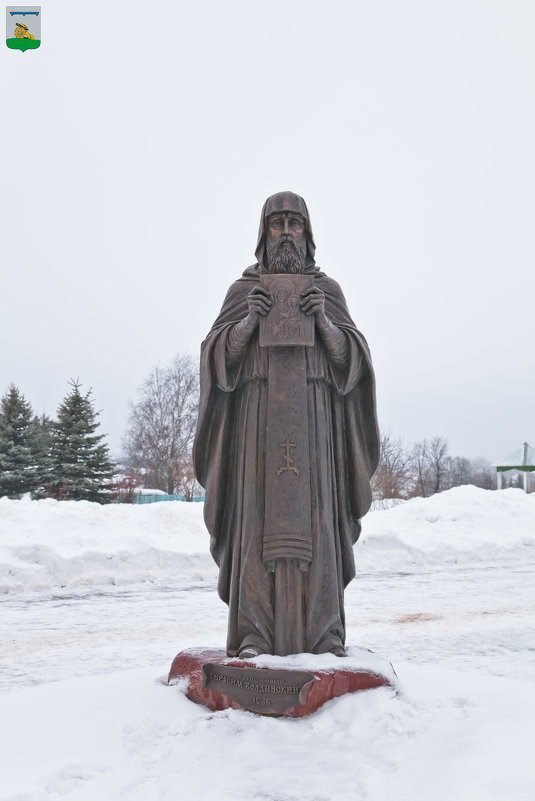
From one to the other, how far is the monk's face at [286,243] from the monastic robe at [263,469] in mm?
218

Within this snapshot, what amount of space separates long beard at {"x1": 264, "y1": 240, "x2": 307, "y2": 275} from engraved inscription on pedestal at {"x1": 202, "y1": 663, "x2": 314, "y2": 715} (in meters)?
2.34

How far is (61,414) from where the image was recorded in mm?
29156

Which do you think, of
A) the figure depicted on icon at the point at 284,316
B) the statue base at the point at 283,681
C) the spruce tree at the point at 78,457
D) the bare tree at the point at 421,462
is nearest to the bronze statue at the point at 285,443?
the figure depicted on icon at the point at 284,316

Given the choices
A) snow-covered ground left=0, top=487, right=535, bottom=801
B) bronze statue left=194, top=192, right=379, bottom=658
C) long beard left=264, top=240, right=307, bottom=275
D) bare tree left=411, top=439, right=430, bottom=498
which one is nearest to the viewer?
snow-covered ground left=0, top=487, right=535, bottom=801

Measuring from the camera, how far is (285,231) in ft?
13.8

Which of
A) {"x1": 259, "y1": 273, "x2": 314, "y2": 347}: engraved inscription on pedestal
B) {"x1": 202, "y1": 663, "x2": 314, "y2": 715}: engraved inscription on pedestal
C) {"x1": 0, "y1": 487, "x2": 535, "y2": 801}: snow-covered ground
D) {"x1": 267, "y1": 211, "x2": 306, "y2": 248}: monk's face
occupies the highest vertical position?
{"x1": 267, "y1": 211, "x2": 306, "y2": 248}: monk's face

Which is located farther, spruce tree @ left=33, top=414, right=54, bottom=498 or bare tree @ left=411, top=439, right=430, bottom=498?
bare tree @ left=411, top=439, right=430, bottom=498

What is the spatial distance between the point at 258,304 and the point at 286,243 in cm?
52

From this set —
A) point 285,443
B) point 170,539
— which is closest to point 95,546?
point 170,539

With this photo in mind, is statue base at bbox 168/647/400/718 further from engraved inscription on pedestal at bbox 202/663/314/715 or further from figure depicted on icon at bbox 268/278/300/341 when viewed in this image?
figure depicted on icon at bbox 268/278/300/341

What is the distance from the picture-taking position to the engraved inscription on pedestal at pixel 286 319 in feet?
12.9

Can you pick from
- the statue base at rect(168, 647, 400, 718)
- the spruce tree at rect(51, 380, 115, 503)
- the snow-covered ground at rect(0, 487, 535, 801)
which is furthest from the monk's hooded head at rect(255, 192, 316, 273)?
the spruce tree at rect(51, 380, 115, 503)

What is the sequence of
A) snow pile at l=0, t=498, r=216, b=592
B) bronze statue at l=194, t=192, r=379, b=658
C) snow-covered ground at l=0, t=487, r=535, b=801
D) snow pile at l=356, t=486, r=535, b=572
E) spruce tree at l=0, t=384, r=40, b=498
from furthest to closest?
spruce tree at l=0, t=384, r=40, b=498 → snow pile at l=356, t=486, r=535, b=572 → snow pile at l=0, t=498, r=216, b=592 → bronze statue at l=194, t=192, r=379, b=658 → snow-covered ground at l=0, t=487, r=535, b=801

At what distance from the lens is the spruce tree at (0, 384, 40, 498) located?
27.3 metres
